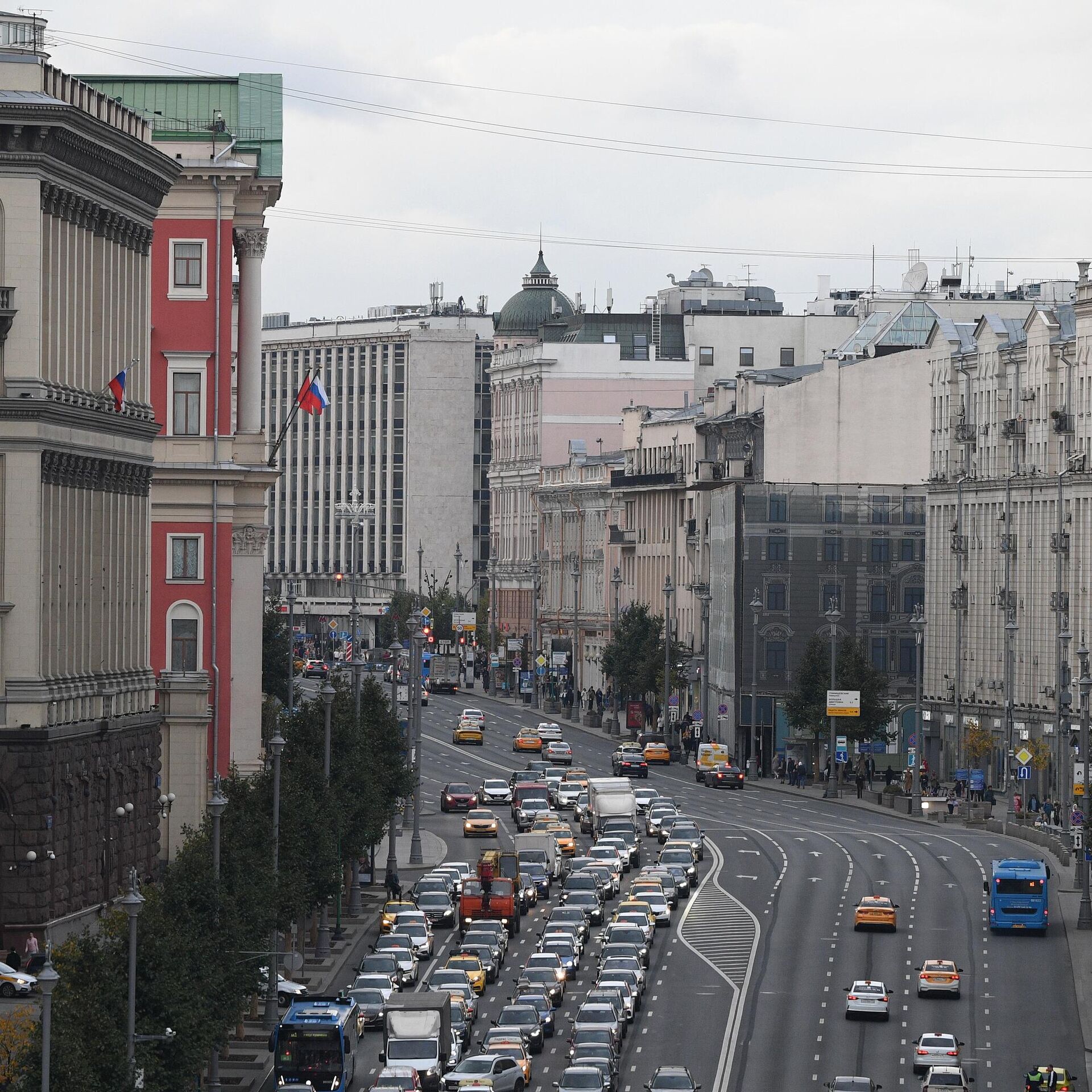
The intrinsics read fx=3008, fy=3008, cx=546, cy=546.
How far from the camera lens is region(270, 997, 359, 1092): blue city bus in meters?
68.2

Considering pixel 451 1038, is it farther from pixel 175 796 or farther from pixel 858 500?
pixel 858 500

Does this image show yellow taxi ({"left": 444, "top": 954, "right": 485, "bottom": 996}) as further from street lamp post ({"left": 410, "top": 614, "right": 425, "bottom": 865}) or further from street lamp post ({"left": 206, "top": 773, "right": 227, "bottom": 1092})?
street lamp post ({"left": 410, "top": 614, "right": 425, "bottom": 865})

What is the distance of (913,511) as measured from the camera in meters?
180

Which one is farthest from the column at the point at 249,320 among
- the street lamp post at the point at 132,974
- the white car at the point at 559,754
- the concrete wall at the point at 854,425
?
the concrete wall at the point at 854,425

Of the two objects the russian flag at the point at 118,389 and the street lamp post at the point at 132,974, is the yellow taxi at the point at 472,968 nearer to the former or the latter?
the russian flag at the point at 118,389

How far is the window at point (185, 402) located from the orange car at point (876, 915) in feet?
104

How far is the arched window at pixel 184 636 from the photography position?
11125 cm

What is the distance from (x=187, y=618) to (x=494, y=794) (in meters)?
36.1

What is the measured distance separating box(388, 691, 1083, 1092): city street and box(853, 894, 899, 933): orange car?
43 centimetres

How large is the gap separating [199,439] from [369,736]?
43.8ft

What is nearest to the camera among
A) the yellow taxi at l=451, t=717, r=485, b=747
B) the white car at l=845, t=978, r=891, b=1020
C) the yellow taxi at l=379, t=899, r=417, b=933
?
the white car at l=845, t=978, r=891, b=1020

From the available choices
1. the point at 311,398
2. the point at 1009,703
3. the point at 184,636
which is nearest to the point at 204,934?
the point at 184,636

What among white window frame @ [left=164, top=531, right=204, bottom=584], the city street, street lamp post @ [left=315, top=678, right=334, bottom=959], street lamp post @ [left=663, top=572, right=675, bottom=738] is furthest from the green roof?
street lamp post @ [left=663, top=572, right=675, bottom=738]

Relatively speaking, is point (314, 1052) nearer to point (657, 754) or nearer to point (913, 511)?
point (657, 754)
